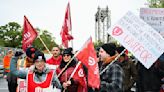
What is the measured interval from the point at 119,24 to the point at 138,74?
152cm

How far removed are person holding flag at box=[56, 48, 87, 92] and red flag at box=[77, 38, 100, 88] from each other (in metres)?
0.22

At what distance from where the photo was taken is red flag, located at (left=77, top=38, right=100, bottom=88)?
23.8ft

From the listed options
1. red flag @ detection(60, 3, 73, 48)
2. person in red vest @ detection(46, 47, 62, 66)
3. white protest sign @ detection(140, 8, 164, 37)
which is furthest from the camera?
red flag @ detection(60, 3, 73, 48)

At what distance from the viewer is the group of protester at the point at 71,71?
676 centimetres

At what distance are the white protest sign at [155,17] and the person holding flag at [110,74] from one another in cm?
229

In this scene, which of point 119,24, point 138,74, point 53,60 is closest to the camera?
point 119,24

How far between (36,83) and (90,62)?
102cm

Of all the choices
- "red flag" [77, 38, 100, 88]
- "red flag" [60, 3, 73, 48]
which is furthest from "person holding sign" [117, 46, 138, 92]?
"red flag" [60, 3, 73, 48]

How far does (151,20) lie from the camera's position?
9055mm

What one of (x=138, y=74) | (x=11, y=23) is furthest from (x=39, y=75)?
(x=11, y=23)

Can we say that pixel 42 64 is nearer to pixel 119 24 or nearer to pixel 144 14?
pixel 119 24

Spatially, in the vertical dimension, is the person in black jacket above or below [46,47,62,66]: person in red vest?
below

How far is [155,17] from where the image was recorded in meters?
8.98

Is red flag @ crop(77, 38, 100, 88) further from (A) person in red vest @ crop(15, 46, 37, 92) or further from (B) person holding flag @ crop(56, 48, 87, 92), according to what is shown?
(A) person in red vest @ crop(15, 46, 37, 92)
